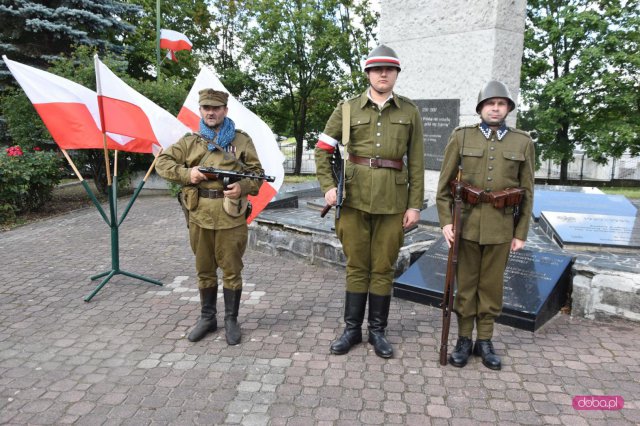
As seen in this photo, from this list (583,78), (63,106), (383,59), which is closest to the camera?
(383,59)

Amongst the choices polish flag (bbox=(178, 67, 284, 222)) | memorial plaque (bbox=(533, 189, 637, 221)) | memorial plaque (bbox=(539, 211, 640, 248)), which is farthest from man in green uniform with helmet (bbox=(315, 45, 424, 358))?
memorial plaque (bbox=(533, 189, 637, 221))

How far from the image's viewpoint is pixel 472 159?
3146mm

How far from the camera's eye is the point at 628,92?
53.1 feet

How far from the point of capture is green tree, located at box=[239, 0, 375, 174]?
61.2 feet

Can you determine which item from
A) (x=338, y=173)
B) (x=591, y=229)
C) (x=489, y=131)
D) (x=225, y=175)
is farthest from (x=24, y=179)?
(x=591, y=229)

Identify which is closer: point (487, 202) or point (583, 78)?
point (487, 202)

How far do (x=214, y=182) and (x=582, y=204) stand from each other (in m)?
4.63

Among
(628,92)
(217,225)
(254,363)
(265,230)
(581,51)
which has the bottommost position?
(254,363)

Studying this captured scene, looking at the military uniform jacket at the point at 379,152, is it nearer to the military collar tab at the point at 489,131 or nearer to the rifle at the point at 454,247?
the rifle at the point at 454,247

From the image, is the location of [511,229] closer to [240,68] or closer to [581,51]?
[581,51]

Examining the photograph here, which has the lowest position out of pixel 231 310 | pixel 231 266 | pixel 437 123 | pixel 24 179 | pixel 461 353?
pixel 461 353

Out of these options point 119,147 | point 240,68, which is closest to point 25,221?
point 119,147

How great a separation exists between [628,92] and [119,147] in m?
17.2

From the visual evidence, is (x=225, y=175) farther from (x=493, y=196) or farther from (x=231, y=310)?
(x=493, y=196)
